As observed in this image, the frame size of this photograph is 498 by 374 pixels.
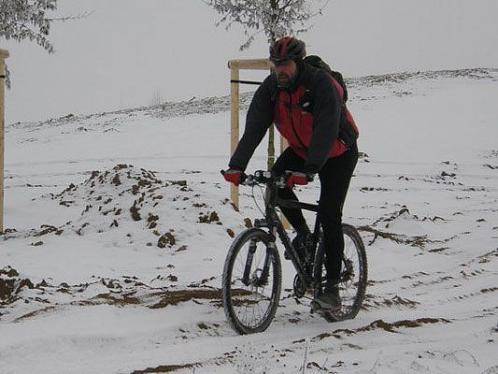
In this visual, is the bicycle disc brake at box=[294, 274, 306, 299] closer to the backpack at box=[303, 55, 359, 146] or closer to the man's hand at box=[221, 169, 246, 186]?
the man's hand at box=[221, 169, 246, 186]

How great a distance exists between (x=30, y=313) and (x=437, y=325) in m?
3.25

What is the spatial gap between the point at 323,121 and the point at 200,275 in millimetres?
2990

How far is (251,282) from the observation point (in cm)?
475

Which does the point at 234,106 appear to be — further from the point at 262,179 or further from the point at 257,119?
the point at 262,179

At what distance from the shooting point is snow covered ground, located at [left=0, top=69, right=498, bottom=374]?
4.00m

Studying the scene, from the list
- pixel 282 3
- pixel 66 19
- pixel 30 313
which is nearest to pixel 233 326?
pixel 30 313

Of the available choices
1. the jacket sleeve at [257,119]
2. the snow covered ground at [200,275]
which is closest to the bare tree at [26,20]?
the snow covered ground at [200,275]

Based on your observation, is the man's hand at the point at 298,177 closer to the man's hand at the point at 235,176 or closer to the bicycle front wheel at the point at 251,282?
the man's hand at the point at 235,176

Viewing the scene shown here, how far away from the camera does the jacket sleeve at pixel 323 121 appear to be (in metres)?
4.50

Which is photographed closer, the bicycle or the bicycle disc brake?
the bicycle

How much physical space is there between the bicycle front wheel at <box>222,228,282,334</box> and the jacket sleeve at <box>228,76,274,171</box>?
2.06ft

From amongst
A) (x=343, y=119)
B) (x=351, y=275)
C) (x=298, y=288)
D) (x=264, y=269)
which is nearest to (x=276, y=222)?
(x=264, y=269)

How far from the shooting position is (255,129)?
4855mm

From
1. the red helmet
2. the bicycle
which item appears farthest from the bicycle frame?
the red helmet
